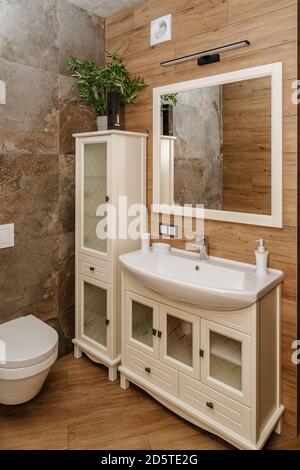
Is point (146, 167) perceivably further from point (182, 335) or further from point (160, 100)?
point (182, 335)

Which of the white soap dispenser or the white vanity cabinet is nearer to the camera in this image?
the white vanity cabinet

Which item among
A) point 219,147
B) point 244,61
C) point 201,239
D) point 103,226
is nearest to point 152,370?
point 201,239

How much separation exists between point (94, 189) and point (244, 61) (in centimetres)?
123

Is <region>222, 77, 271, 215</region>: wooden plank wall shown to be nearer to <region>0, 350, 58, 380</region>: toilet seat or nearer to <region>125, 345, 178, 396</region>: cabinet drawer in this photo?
<region>125, 345, 178, 396</region>: cabinet drawer

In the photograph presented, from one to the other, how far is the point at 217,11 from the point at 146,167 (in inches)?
40.2

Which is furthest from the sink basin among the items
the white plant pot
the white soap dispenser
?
the white plant pot

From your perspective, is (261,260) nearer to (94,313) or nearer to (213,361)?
(213,361)

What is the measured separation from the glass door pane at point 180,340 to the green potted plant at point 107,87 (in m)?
1.36

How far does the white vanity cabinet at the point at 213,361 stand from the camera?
5.15 ft

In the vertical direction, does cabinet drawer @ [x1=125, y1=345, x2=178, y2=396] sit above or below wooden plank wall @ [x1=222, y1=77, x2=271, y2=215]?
below

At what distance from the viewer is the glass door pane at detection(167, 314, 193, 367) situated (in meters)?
1.82

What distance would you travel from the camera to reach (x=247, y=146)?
6.23 feet

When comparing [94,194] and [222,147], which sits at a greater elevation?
[222,147]

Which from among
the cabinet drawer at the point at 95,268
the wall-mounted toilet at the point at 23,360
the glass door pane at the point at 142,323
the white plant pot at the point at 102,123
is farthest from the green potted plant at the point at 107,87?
the wall-mounted toilet at the point at 23,360
